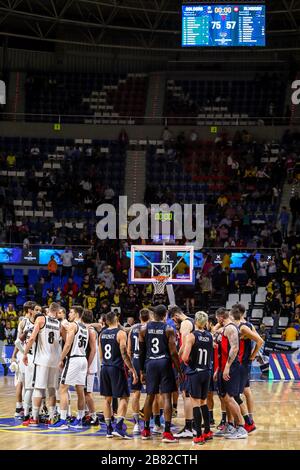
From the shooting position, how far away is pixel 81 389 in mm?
14031

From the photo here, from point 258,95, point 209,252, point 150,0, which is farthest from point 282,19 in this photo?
point 209,252

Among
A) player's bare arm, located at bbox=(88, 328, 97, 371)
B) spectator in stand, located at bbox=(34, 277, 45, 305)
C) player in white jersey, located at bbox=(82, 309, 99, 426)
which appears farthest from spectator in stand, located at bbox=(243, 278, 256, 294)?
player's bare arm, located at bbox=(88, 328, 97, 371)

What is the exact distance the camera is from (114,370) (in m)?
13.0

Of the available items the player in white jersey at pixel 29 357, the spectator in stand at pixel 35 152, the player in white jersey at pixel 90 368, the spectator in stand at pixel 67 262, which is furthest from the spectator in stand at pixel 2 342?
the spectator in stand at pixel 35 152

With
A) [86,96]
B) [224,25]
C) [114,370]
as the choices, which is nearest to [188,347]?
[114,370]

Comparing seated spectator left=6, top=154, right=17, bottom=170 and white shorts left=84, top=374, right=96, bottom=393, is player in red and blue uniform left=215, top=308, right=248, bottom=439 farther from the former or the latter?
seated spectator left=6, top=154, right=17, bottom=170

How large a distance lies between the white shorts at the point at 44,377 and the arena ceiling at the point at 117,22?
21713 millimetres

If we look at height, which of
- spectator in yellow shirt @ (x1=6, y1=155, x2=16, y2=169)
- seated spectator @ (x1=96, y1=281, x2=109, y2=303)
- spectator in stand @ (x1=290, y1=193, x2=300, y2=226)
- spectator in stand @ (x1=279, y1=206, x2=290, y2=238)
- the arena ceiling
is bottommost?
seated spectator @ (x1=96, y1=281, x2=109, y2=303)

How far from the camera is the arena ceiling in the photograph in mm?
34719

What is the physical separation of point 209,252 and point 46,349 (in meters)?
16.9

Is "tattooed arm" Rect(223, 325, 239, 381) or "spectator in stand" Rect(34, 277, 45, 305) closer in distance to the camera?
"tattooed arm" Rect(223, 325, 239, 381)

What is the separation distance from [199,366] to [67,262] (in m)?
18.4

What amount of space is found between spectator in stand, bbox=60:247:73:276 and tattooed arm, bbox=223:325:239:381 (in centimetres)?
1777

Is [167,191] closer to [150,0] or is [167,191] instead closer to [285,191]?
[285,191]
